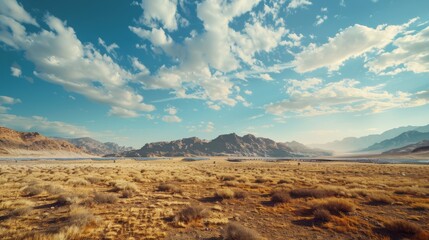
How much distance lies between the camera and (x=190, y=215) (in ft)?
36.3

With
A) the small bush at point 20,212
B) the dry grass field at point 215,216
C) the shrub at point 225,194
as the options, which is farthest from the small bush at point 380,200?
the small bush at point 20,212

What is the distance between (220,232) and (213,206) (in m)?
4.61

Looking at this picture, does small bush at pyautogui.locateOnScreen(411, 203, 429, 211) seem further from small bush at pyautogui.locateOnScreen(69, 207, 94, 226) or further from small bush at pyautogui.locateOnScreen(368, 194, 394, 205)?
small bush at pyautogui.locateOnScreen(69, 207, 94, 226)

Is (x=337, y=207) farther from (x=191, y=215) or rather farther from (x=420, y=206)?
(x=191, y=215)

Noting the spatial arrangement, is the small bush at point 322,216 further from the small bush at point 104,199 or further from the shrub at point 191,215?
the small bush at point 104,199

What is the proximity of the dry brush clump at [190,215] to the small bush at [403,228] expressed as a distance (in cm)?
812

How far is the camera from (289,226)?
10.4m

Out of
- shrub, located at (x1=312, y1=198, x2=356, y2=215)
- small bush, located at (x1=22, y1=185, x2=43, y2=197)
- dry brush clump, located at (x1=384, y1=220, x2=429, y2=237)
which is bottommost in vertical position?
dry brush clump, located at (x1=384, y1=220, x2=429, y2=237)

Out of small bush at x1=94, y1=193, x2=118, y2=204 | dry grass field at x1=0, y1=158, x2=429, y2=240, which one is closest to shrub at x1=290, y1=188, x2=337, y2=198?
dry grass field at x1=0, y1=158, x2=429, y2=240

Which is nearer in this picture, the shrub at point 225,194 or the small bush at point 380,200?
the small bush at point 380,200

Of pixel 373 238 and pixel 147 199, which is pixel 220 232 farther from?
pixel 147 199

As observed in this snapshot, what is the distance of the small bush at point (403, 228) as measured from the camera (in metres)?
9.18

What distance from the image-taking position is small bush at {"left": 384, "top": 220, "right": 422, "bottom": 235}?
9180 millimetres

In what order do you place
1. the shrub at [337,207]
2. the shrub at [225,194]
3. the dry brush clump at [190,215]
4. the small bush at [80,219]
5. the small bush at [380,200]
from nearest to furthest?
the small bush at [80,219], the dry brush clump at [190,215], the shrub at [337,207], the small bush at [380,200], the shrub at [225,194]
